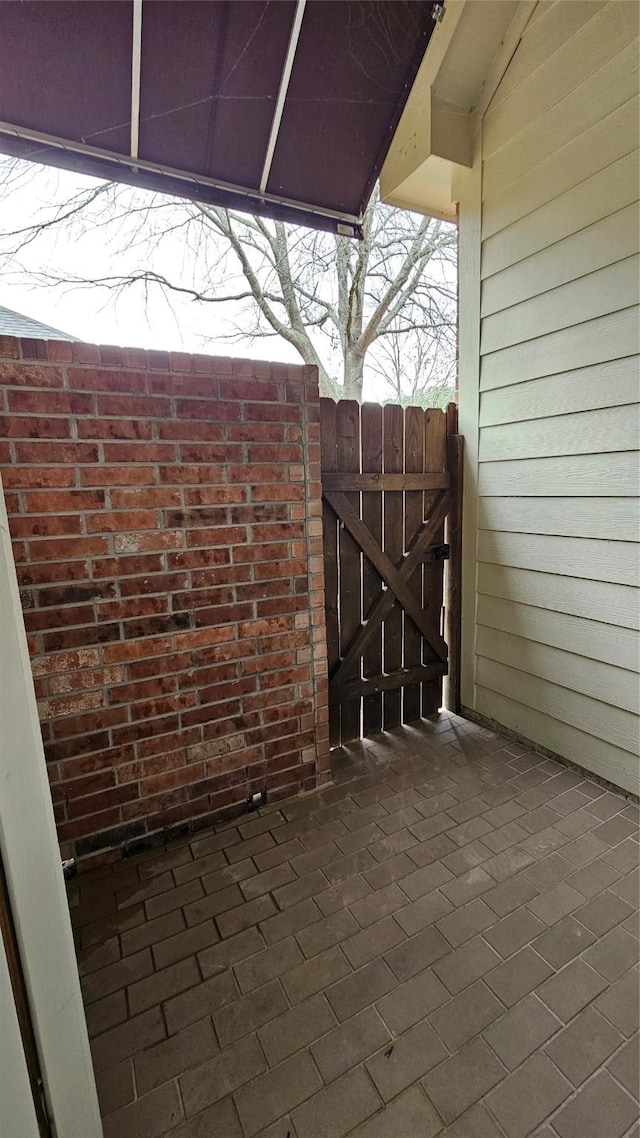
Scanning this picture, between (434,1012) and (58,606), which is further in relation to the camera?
(58,606)

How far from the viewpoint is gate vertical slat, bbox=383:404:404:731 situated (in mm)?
2244

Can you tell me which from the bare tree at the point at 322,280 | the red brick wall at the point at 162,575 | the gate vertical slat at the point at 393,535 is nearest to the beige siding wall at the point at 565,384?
the gate vertical slat at the point at 393,535

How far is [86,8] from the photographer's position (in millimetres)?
1421

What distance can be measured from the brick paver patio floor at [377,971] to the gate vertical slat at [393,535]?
62cm

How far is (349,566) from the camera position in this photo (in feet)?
7.39

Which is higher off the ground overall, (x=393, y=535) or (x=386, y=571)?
(x=393, y=535)

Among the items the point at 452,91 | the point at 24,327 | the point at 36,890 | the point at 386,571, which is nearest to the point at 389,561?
the point at 386,571

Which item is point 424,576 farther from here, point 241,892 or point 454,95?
point 454,95

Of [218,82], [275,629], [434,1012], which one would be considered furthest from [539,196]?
[434,1012]

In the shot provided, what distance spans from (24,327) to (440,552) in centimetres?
207

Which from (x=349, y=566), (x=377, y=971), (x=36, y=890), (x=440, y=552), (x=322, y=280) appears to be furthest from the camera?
(x=322, y=280)

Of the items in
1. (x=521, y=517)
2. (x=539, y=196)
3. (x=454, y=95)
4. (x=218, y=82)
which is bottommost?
(x=521, y=517)

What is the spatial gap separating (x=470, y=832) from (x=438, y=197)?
312 centimetres

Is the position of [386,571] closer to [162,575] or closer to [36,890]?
[162,575]
